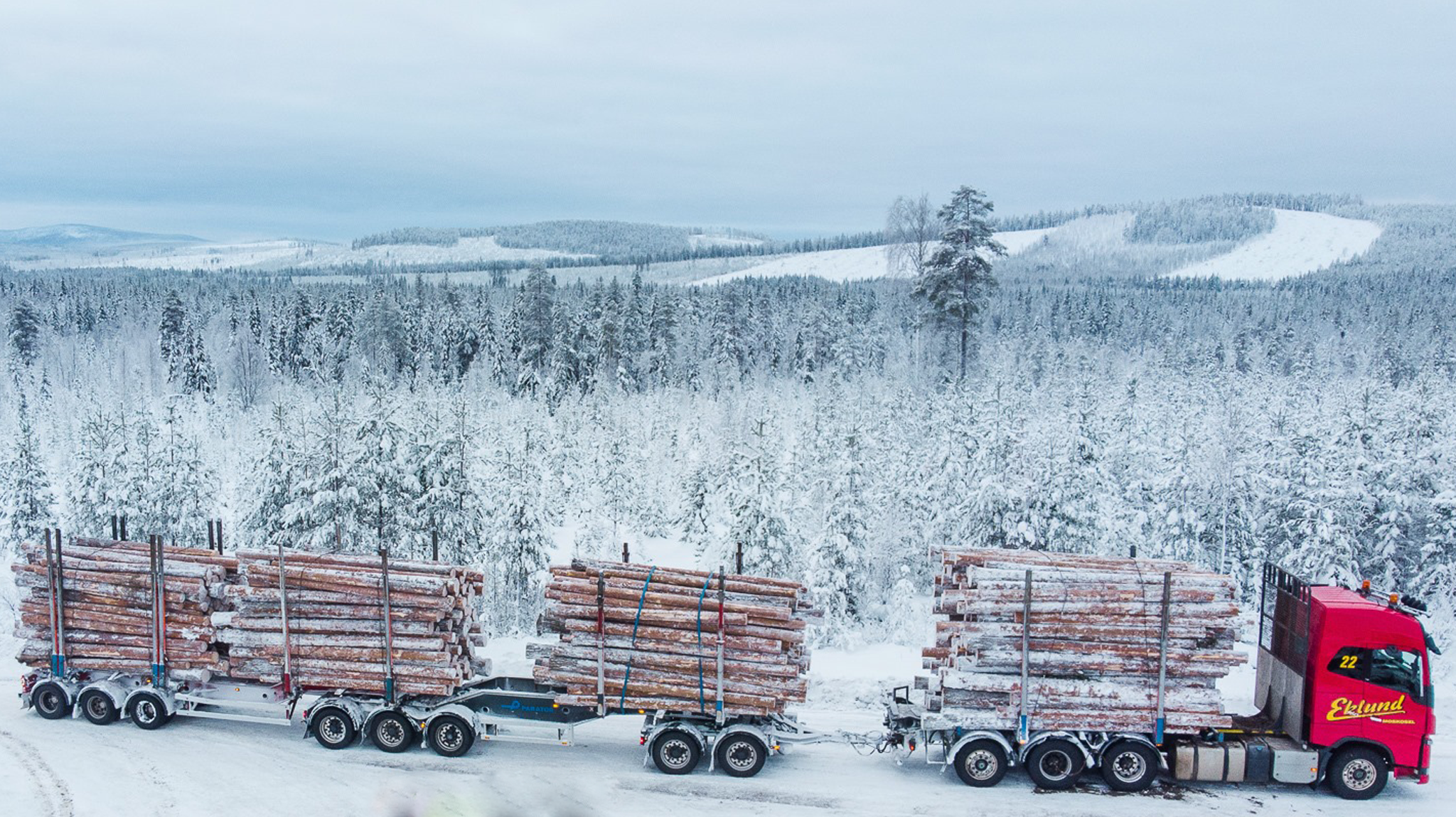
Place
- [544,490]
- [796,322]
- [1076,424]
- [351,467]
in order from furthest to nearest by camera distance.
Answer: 1. [796,322]
2. [544,490]
3. [1076,424]
4. [351,467]

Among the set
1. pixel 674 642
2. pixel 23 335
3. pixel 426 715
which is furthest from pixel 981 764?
pixel 23 335

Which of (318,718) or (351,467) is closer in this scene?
(318,718)

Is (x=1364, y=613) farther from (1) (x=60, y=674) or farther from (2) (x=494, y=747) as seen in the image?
(1) (x=60, y=674)

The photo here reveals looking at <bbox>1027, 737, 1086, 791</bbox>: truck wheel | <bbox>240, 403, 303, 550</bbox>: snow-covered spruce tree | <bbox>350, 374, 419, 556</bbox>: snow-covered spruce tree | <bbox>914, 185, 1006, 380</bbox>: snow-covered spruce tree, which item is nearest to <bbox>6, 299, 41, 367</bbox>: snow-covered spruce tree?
<bbox>240, 403, 303, 550</bbox>: snow-covered spruce tree

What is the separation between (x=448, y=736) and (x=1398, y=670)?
13.7 meters

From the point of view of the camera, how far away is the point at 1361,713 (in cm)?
1259

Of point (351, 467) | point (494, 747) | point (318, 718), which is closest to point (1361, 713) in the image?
point (494, 747)

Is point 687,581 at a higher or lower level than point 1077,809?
higher

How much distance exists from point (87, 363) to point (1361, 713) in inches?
4514

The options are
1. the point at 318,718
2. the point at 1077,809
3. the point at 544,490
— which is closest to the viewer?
the point at 1077,809

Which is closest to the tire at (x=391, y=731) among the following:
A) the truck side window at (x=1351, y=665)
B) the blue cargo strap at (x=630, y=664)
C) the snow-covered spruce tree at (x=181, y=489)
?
the blue cargo strap at (x=630, y=664)

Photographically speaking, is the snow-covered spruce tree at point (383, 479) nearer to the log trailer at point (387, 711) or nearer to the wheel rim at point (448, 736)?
the log trailer at point (387, 711)

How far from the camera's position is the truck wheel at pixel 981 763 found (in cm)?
1296

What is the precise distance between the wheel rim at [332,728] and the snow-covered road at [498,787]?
21 cm
